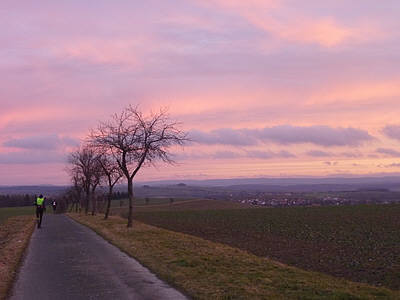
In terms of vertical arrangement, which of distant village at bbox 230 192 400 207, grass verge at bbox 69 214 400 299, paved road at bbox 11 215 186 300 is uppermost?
paved road at bbox 11 215 186 300

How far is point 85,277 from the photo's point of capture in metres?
11.8

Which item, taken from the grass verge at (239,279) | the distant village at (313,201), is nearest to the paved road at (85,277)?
the grass verge at (239,279)

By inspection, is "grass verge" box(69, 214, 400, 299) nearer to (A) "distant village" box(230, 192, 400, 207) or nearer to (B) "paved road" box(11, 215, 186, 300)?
(B) "paved road" box(11, 215, 186, 300)

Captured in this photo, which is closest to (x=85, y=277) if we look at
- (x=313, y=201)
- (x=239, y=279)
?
(x=239, y=279)

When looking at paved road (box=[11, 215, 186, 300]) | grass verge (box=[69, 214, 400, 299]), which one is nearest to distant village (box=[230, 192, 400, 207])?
paved road (box=[11, 215, 186, 300])

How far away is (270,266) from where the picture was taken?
13.5 m

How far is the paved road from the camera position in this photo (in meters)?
9.77

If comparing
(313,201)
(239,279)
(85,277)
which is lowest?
(313,201)

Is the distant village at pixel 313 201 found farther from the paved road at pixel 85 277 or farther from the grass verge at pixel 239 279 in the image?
the grass verge at pixel 239 279

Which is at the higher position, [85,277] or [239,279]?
[85,277]

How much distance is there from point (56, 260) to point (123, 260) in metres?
1.95

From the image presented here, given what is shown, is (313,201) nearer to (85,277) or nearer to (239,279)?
(239,279)

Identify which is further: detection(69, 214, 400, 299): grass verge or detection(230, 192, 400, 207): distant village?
detection(230, 192, 400, 207): distant village

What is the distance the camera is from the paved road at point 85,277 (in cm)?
977
